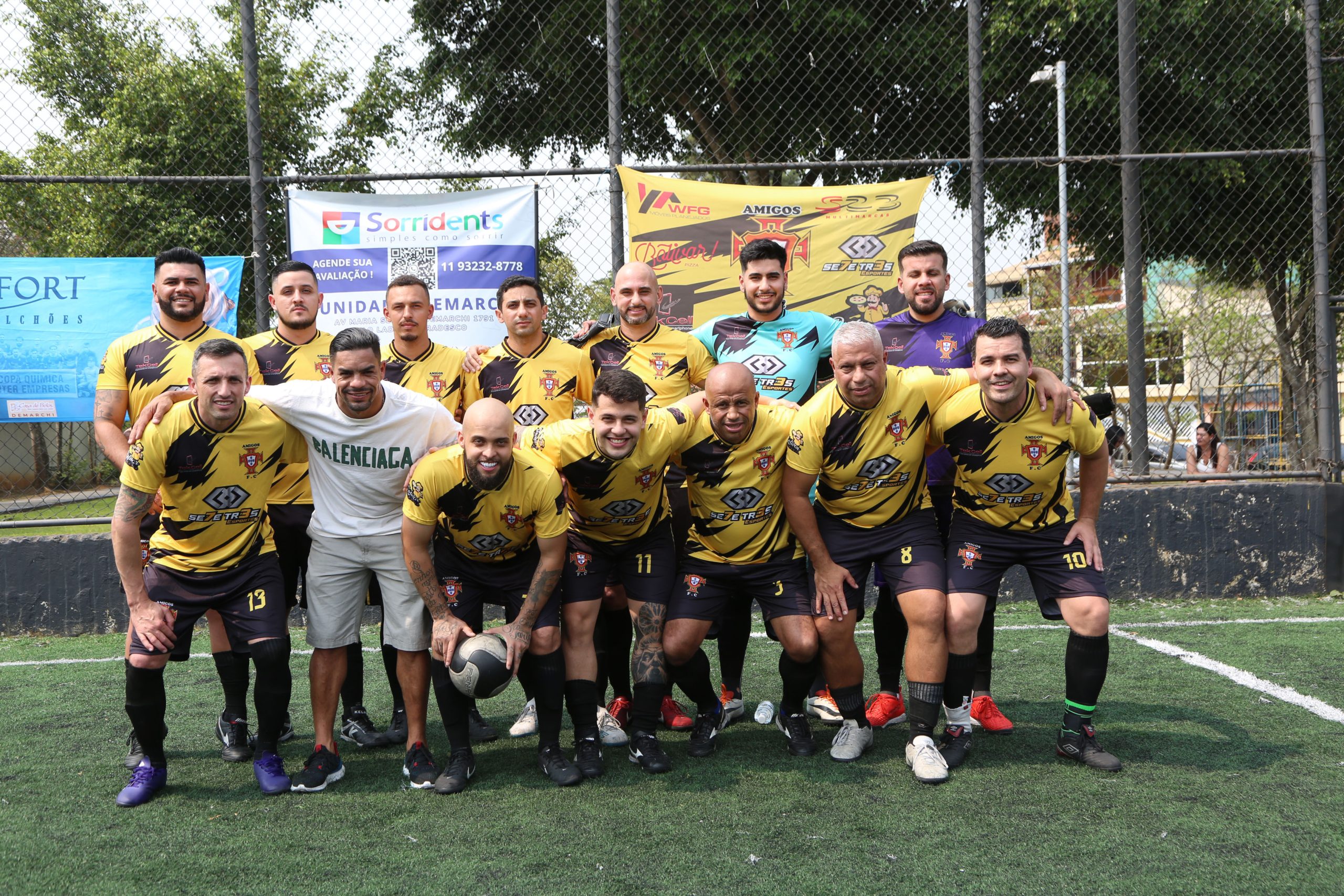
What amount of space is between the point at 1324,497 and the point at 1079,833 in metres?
5.29

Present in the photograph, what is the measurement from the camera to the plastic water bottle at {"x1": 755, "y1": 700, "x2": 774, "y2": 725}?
5.08 meters

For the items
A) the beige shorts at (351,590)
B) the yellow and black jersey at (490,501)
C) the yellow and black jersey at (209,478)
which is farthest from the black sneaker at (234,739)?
the yellow and black jersey at (490,501)

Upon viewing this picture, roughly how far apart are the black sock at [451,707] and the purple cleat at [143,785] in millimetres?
1179

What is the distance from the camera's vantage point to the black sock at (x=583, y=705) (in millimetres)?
4379

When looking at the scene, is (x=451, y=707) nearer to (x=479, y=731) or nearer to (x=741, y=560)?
(x=479, y=731)

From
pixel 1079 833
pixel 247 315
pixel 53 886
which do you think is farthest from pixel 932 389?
pixel 247 315

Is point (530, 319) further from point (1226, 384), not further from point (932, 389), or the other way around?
point (1226, 384)

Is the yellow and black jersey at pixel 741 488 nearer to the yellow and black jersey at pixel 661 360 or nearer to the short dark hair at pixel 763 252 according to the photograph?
the yellow and black jersey at pixel 661 360

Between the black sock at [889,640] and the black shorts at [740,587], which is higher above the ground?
the black shorts at [740,587]

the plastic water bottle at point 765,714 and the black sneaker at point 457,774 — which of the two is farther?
the plastic water bottle at point 765,714

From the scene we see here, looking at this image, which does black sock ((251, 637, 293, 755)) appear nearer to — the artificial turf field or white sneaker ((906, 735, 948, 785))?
the artificial turf field

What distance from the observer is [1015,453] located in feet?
14.5

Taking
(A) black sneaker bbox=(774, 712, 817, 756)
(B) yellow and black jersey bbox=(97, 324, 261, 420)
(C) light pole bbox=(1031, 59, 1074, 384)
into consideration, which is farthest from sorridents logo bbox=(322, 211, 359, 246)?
(C) light pole bbox=(1031, 59, 1074, 384)

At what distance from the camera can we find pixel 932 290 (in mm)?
5055
